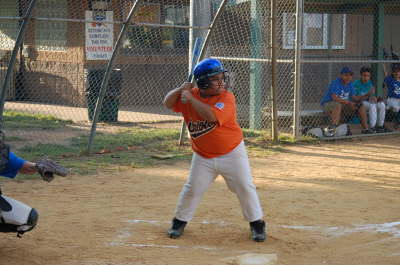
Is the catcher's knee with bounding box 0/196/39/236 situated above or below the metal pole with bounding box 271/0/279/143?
below

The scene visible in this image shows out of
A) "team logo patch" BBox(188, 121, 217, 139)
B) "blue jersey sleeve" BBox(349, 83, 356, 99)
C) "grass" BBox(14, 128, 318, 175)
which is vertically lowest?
"grass" BBox(14, 128, 318, 175)

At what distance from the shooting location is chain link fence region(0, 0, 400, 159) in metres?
13.7

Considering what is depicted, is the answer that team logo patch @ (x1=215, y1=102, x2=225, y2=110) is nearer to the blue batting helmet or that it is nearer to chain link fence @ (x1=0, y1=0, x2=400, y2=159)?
the blue batting helmet

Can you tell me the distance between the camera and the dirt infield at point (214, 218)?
5.52 meters

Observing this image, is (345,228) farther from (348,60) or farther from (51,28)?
(51,28)

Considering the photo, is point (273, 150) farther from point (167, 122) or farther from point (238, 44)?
point (238, 44)

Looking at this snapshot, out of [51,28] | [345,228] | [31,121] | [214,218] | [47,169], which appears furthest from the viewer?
[51,28]

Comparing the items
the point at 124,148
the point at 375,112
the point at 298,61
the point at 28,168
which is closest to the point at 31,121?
the point at 124,148

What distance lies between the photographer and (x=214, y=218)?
6.77 metres

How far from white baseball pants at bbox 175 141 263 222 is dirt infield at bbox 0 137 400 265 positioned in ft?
1.02

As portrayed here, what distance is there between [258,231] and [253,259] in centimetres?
54

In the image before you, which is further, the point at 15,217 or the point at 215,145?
the point at 215,145

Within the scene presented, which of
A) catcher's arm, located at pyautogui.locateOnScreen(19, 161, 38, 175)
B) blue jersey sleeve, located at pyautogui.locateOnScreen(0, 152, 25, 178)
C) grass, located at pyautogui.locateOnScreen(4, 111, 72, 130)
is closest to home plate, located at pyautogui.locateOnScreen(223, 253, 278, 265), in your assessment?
catcher's arm, located at pyautogui.locateOnScreen(19, 161, 38, 175)

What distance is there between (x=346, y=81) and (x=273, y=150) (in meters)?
2.78
